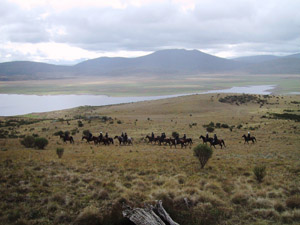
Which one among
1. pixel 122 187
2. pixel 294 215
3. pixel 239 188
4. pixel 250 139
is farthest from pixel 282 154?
pixel 122 187

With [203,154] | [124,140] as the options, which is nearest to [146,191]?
[203,154]

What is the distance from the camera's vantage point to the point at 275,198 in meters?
9.48

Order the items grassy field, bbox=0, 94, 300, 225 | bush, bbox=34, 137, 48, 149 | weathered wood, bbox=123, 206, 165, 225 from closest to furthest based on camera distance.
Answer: weathered wood, bbox=123, 206, 165, 225 → grassy field, bbox=0, 94, 300, 225 → bush, bbox=34, 137, 48, 149

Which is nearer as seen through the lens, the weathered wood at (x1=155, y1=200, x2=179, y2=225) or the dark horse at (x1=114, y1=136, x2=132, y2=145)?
the weathered wood at (x1=155, y1=200, x2=179, y2=225)

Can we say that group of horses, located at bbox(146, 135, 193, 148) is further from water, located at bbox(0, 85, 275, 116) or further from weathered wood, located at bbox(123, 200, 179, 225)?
water, located at bbox(0, 85, 275, 116)

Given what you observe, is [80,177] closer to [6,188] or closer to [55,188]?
[55,188]

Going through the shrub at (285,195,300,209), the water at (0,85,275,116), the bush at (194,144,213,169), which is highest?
the water at (0,85,275,116)

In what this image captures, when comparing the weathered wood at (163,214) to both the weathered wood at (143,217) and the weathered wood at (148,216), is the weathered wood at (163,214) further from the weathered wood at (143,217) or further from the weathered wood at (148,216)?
the weathered wood at (143,217)

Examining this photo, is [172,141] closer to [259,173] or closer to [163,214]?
[259,173]

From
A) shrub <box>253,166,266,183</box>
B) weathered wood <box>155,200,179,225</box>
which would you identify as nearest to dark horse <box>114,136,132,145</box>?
shrub <box>253,166,266,183</box>

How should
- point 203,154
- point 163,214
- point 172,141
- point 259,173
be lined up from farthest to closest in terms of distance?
point 172,141
point 203,154
point 259,173
point 163,214

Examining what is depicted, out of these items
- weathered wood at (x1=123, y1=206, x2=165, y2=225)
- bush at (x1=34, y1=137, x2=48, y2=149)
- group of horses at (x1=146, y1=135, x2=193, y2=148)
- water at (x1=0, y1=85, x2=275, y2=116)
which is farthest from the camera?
water at (x1=0, y1=85, x2=275, y2=116)

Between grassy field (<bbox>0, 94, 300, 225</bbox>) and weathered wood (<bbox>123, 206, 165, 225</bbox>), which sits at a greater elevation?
weathered wood (<bbox>123, 206, 165, 225</bbox>)

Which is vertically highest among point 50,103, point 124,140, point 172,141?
point 50,103
